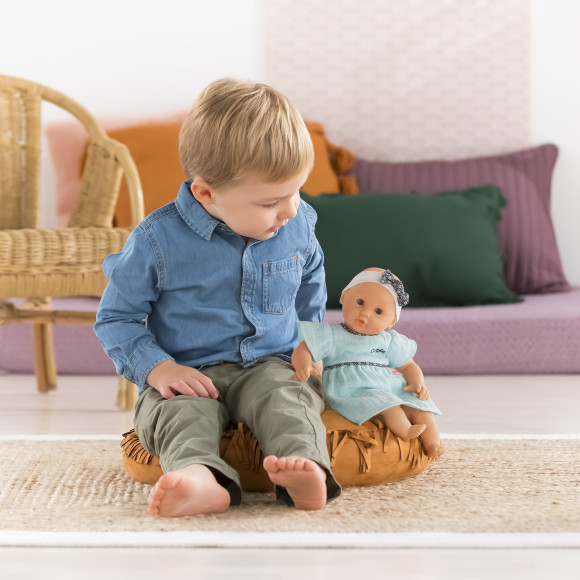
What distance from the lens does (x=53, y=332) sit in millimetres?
2320

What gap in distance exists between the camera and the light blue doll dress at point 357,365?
1.21 meters

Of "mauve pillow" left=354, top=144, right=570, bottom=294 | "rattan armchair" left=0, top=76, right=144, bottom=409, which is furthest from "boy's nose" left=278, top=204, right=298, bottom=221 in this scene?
"mauve pillow" left=354, top=144, right=570, bottom=294

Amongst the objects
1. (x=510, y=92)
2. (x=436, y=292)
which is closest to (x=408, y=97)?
(x=510, y=92)

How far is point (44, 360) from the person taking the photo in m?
2.09

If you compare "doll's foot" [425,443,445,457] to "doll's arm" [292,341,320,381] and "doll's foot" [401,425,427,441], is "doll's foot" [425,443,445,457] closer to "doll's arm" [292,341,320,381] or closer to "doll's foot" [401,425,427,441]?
"doll's foot" [401,425,427,441]

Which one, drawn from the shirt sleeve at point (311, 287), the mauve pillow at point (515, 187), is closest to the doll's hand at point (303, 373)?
the shirt sleeve at point (311, 287)

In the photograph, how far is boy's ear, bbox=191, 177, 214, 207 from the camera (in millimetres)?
1182

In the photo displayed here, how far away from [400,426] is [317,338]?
17cm

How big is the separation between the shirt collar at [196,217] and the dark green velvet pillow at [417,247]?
45.8 inches

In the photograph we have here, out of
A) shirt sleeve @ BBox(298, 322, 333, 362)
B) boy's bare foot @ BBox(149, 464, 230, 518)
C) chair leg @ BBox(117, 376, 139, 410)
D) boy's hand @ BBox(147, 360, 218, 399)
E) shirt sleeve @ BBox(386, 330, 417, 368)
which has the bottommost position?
chair leg @ BBox(117, 376, 139, 410)

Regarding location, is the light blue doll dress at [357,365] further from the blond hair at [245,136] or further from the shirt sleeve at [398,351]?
the blond hair at [245,136]

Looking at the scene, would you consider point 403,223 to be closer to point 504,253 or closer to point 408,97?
point 504,253

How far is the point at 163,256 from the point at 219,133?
0.21 meters

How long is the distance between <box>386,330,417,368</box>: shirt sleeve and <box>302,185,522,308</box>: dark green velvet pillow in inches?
43.9
